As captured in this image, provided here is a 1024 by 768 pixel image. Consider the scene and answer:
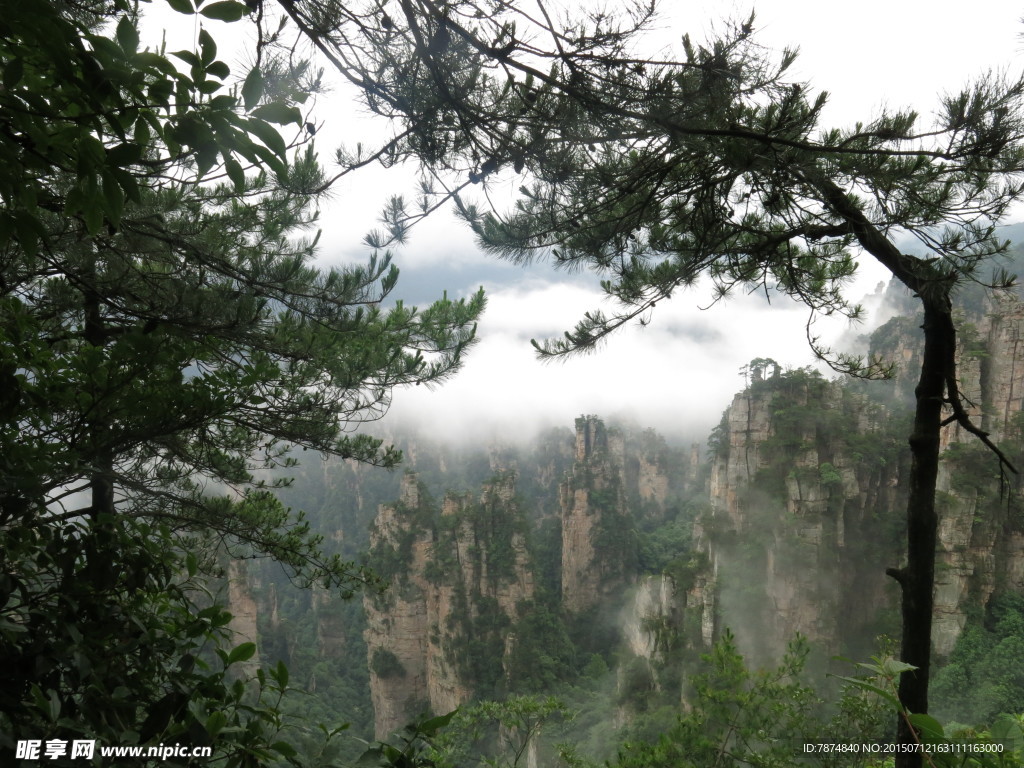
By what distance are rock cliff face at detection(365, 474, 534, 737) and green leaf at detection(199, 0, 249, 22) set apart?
82.6 ft

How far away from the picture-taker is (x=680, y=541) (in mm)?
30703

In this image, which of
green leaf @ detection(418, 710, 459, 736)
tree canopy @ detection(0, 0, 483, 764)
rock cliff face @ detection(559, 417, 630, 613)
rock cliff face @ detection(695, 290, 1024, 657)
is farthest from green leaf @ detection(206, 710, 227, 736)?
rock cliff face @ detection(559, 417, 630, 613)

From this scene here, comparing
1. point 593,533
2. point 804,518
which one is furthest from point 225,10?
point 593,533

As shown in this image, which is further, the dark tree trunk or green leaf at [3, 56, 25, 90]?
the dark tree trunk

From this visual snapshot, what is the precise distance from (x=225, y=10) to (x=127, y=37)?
0.50 ft

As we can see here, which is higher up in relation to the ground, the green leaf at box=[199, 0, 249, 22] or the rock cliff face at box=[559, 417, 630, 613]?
the green leaf at box=[199, 0, 249, 22]

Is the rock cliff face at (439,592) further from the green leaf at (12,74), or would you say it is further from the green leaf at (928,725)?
the green leaf at (12,74)

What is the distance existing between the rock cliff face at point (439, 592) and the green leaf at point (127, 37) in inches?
990

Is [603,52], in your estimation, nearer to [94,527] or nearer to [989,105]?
[989,105]

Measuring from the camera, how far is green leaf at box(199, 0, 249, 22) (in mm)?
888

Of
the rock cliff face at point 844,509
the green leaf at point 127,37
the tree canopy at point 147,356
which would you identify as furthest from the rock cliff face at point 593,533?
the green leaf at point 127,37

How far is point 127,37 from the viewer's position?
2.97 feet

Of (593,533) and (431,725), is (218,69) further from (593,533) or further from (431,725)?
(593,533)

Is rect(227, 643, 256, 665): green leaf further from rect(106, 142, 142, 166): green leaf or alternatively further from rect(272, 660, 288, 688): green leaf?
rect(106, 142, 142, 166): green leaf
